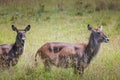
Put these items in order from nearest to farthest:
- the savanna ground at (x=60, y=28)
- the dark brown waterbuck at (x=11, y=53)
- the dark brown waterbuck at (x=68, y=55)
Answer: the savanna ground at (x=60, y=28), the dark brown waterbuck at (x=68, y=55), the dark brown waterbuck at (x=11, y=53)

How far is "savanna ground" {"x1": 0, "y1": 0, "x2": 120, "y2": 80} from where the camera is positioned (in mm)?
7627

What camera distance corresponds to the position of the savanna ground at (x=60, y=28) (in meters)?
7.63

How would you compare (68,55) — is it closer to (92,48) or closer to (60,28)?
(92,48)

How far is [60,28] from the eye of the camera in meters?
14.3

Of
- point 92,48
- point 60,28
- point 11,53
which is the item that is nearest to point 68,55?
point 92,48

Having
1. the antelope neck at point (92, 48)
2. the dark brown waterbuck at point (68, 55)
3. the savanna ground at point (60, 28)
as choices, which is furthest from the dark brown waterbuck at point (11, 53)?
the antelope neck at point (92, 48)

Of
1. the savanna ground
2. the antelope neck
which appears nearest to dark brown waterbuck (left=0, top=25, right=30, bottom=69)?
the savanna ground

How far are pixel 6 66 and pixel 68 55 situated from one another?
1164 millimetres

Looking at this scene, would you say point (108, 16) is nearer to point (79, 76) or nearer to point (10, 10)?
point (10, 10)

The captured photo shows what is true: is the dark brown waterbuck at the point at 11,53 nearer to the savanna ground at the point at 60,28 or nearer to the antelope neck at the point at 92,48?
the savanna ground at the point at 60,28

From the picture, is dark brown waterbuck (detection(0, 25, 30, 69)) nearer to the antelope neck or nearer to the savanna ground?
the savanna ground

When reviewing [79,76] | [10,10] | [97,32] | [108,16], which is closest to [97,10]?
[108,16]

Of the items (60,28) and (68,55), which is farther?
(60,28)

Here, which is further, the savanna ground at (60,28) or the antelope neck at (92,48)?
the antelope neck at (92,48)
